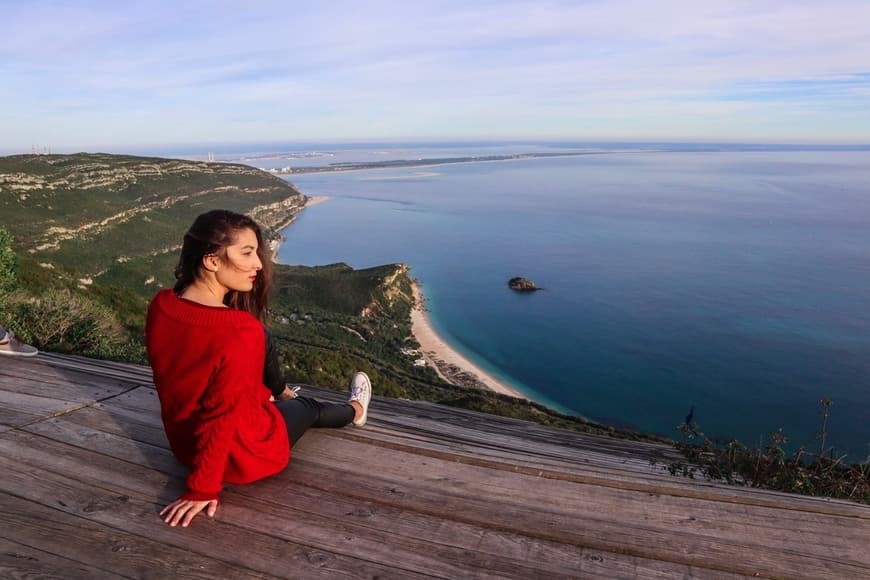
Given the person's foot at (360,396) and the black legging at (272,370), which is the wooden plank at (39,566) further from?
the person's foot at (360,396)

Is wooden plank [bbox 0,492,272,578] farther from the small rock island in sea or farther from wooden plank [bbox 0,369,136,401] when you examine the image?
the small rock island in sea

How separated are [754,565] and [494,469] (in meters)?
1.38

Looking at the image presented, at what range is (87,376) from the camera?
468cm

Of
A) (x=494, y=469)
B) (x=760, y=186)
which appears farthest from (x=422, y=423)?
(x=760, y=186)

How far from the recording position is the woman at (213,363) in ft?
8.50

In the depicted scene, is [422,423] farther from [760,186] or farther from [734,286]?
[760,186]

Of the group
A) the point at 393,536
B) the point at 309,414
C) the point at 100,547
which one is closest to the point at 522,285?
the point at 309,414

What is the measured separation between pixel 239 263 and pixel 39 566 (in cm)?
159

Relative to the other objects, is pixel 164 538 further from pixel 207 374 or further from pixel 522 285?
pixel 522 285

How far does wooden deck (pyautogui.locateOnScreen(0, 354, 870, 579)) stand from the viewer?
7.50 ft

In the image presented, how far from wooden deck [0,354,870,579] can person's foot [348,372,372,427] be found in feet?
0.74

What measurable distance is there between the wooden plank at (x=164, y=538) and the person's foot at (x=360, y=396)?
1424 millimetres

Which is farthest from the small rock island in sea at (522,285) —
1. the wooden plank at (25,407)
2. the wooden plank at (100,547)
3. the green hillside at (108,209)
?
the wooden plank at (100,547)

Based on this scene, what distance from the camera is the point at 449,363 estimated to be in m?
47.9
